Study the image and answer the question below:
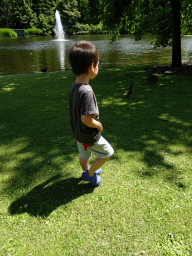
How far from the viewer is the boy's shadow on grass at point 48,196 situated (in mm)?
2509

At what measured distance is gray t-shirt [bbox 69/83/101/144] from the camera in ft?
6.79

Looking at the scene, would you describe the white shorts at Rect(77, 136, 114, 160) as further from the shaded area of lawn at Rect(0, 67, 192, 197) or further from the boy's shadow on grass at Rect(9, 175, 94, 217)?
the shaded area of lawn at Rect(0, 67, 192, 197)

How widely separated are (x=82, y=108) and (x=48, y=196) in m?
1.42

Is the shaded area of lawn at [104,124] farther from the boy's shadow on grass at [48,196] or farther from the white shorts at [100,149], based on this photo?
the white shorts at [100,149]

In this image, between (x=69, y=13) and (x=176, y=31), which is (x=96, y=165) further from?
(x=69, y=13)

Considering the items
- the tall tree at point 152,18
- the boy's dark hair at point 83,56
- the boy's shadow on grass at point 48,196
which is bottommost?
the boy's shadow on grass at point 48,196

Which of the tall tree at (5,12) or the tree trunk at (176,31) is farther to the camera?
the tall tree at (5,12)

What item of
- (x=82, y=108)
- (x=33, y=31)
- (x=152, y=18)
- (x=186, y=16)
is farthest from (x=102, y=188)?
(x=33, y=31)

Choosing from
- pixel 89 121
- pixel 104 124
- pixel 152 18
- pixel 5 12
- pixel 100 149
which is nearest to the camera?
pixel 89 121

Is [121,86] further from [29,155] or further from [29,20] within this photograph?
[29,20]

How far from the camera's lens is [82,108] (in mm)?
2096

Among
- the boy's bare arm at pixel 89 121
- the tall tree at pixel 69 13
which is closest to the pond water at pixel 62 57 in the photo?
the boy's bare arm at pixel 89 121

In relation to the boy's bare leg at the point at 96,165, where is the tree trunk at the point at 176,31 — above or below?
above

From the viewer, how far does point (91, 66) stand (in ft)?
6.92
